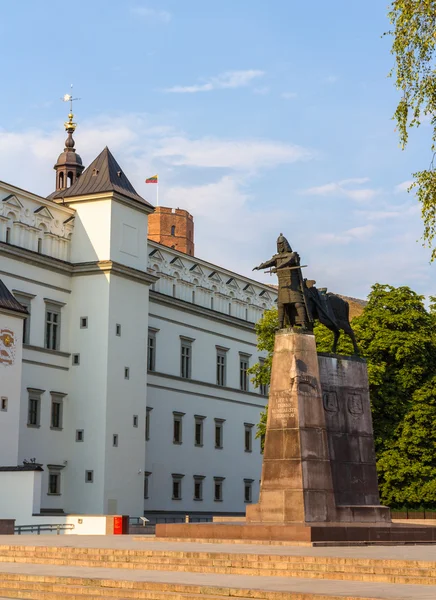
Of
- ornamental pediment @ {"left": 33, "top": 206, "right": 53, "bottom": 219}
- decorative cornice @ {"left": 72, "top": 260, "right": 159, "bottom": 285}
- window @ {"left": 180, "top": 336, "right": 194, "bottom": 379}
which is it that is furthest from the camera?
window @ {"left": 180, "top": 336, "right": 194, "bottom": 379}

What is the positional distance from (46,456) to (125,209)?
1238 centimetres

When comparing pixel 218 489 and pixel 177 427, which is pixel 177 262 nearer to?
pixel 177 427

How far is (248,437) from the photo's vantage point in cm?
6825

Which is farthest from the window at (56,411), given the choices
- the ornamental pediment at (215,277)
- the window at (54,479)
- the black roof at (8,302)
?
the ornamental pediment at (215,277)

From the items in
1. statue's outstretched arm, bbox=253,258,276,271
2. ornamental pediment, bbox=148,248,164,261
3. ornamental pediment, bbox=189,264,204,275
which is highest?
ornamental pediment, bbox=189,264,204,275

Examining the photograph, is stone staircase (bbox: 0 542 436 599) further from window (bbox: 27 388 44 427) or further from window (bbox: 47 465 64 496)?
window (bbox: 47 465 64 496)

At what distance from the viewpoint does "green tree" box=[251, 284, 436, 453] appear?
4850cm

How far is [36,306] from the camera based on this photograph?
166 ft

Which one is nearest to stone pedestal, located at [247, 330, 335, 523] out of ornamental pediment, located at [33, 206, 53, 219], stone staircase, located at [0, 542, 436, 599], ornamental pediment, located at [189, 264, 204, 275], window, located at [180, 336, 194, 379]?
stone staircase, located at [0, 542, 436, 599]

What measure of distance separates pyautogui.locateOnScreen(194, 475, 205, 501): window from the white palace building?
0.20ft

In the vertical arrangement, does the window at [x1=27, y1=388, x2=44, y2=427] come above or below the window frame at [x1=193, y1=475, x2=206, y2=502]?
above

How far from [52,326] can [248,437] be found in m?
20.3

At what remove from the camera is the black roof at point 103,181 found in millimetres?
53438

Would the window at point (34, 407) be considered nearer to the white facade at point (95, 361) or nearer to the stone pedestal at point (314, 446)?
the white facade at point (95, 361)
